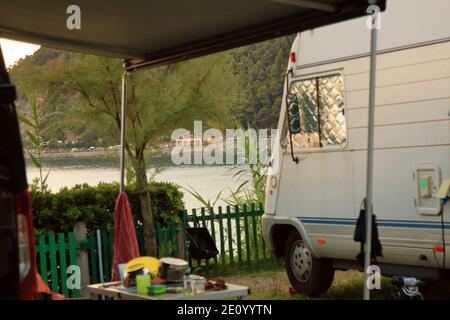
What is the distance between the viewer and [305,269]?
9328 millimetres

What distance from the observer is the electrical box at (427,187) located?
7.54 metres

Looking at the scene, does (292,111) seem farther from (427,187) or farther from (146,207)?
(146,207)

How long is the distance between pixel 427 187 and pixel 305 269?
2.19 m

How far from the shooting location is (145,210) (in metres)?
10.3

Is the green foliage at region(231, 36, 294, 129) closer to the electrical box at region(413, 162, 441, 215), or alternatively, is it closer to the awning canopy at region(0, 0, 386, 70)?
the electrical box at region(413, 162, 441, 215)

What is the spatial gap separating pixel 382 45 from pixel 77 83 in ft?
11.9

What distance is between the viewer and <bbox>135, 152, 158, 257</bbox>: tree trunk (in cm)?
1026

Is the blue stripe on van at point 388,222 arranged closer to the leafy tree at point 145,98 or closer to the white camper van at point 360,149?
the white camper van at point 360,149

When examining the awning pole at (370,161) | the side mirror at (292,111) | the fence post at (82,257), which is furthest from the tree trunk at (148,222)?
the awning pole at (370,161)

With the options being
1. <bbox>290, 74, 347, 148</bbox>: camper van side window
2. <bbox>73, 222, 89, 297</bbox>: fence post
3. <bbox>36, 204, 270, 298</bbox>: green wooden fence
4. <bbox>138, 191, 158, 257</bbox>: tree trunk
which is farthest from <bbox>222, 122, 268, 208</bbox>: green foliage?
<bbox>290, 74, 347, 148</bbox>: camper van side window

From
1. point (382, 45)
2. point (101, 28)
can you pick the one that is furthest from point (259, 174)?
point (101, 28)

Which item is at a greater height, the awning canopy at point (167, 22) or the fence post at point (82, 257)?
the awning canopy at point (167, 22)

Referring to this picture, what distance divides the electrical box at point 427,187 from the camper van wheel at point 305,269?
1.71m

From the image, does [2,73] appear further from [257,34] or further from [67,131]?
[67,131]
